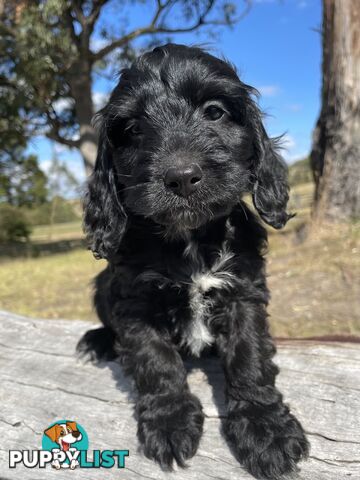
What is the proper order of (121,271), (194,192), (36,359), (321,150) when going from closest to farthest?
(194,192), (121,271), (36,359), (321,150)

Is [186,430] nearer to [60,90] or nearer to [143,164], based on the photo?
[143,164]

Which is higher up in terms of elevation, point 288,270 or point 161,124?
point 161,124

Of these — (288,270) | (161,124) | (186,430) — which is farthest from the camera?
(288,270)

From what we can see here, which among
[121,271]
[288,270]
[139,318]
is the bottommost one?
[288,270]

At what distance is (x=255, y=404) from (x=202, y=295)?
596 millimetres

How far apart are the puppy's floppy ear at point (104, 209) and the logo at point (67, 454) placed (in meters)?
0.97

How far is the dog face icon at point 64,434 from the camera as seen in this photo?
2264mm

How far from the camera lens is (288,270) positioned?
23.6 ft

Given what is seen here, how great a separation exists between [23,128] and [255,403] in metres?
14.8

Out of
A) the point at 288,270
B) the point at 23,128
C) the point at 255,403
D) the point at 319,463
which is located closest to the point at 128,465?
the point at 255,403

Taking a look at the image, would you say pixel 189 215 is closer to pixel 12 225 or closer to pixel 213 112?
pixel 213 112

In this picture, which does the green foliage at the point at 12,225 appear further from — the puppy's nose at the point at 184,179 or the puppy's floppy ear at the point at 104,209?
the puppy's nose at the point at 184,179

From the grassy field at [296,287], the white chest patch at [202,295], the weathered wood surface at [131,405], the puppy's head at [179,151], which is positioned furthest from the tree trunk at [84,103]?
the white chest patch at [202,295]

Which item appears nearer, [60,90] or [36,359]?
[36,359]
